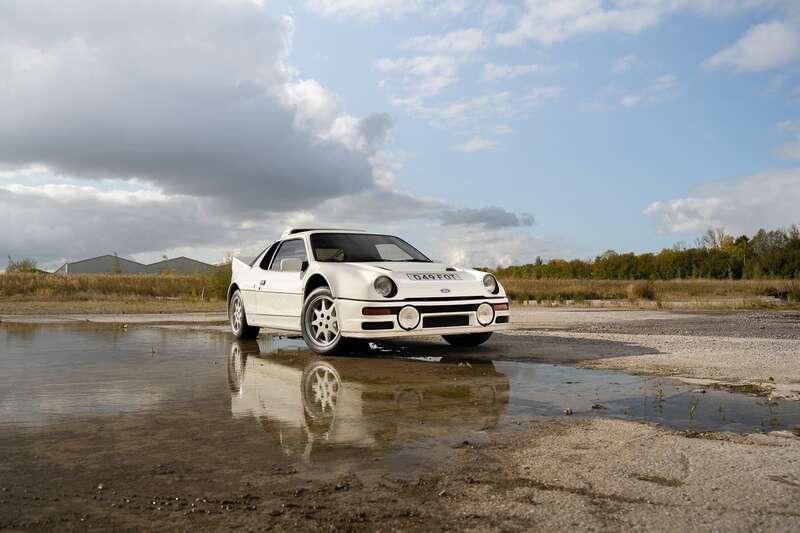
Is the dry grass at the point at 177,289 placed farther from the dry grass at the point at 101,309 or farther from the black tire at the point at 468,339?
the black tire at the point at 468,339

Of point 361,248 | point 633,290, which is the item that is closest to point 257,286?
point 361,248

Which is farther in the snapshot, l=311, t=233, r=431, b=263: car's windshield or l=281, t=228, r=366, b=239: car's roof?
l=281, t=228, r=366, b=239: car's roof

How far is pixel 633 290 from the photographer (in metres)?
29.0

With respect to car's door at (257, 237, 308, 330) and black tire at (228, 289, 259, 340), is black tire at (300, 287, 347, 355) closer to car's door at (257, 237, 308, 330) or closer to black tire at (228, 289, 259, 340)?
car's door at (257, 237, 308, 330)

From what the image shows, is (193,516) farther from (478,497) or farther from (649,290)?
(649,290)

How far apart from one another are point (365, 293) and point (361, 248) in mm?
1564

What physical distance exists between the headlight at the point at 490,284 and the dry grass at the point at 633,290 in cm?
2151

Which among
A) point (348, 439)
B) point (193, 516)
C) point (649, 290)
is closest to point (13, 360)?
point (348, 439)

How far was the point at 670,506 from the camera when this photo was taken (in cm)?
260

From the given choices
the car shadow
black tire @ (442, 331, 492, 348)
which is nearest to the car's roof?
the car shadow

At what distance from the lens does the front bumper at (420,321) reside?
23.9ft

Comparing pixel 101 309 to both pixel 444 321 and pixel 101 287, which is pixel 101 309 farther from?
pixel 101 287

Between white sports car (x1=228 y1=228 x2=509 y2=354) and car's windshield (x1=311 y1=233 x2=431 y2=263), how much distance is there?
12mm

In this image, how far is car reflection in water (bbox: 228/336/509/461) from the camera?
389cm
